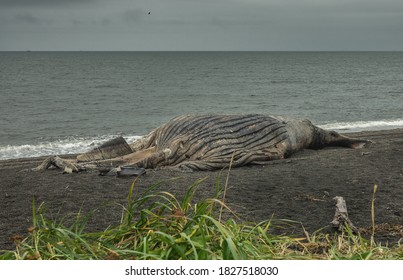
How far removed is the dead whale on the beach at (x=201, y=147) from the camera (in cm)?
913

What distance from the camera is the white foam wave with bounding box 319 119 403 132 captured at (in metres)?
21.9

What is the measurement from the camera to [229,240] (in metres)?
3.09

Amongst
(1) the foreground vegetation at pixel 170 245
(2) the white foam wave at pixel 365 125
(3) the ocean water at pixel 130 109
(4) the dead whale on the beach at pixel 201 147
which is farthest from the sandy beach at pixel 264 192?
(2) the white foam wave at pixel 365 125

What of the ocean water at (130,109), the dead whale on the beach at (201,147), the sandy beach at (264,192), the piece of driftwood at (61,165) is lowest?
the ocean water at (130,109)

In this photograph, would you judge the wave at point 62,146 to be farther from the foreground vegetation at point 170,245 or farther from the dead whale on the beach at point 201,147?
the foreground vegetation at point 170,245

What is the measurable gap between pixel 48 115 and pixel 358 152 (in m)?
20.0

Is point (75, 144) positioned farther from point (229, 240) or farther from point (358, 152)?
point (229, 240)

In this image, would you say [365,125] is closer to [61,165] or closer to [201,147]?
[201,147]

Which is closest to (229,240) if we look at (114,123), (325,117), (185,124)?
(185,124)

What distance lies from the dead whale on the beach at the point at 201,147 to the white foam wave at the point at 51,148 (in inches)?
281

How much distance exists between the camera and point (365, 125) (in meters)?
22.9

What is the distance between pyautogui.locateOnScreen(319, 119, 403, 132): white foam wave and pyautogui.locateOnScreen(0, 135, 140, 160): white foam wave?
24.9 feet

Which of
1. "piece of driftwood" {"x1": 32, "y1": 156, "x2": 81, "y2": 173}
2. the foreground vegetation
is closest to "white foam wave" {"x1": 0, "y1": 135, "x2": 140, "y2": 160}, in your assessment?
"piece of driftwood" {"x1": 32, "y1": 156, "x2": 81, "y2": 173}

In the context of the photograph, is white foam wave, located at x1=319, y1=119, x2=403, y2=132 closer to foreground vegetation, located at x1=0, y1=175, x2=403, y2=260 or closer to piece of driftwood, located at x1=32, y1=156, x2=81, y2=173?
piece of driftwood, located at x1=32, y1=156, x2=81, y2=173
